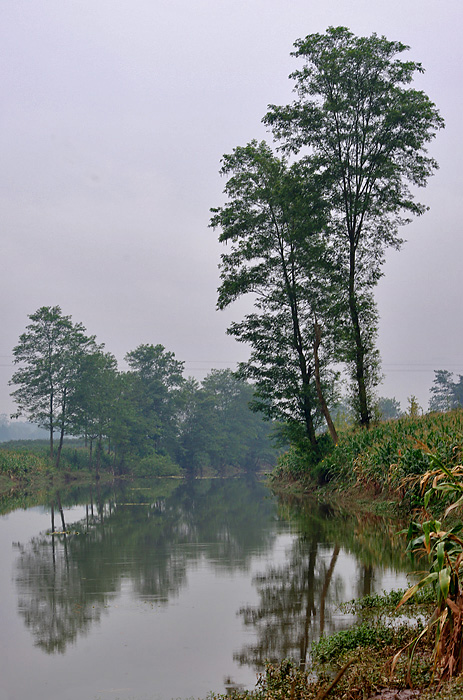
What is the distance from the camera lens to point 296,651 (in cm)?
637

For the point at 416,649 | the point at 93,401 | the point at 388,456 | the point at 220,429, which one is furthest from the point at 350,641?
the point at 220,429

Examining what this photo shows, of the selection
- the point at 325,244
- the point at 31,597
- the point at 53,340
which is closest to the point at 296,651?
the point at 31,597

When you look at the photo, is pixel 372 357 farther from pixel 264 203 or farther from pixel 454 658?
pixel 454 658

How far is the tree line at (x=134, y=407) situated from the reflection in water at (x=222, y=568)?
29780 mm

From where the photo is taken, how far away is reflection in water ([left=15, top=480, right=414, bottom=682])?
748 centimetres

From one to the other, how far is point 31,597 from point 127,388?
186 feet

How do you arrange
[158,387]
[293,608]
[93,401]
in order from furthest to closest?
1. [158,387]
2. [93,401]
3. [293,608]

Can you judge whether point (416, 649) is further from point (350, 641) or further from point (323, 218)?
point (323, 218)

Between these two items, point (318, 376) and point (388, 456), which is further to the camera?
point (318, 376)

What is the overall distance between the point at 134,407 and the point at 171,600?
6048 centimetres

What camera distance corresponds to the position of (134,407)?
226 feet

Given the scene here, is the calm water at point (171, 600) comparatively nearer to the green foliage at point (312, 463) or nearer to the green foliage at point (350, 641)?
the green foliage at point (350, 641)

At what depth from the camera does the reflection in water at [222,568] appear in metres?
7.48

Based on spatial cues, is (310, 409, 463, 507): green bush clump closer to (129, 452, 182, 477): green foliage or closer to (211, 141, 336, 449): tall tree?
(211, 141, 336, 449): tall tree
